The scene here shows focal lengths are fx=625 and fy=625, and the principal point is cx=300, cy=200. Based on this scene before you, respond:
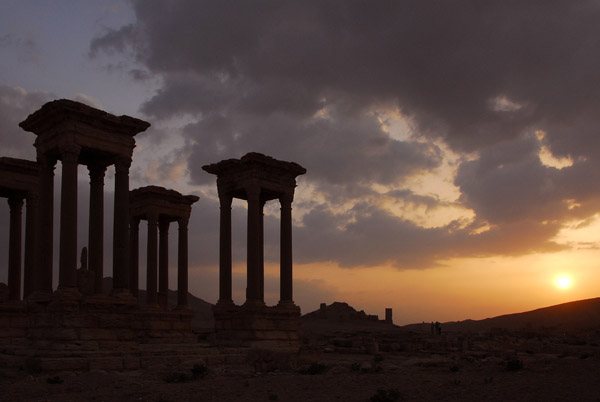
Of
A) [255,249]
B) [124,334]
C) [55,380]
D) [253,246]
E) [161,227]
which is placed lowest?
[55,380]

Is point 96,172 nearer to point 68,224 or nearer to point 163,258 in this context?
point 68,224

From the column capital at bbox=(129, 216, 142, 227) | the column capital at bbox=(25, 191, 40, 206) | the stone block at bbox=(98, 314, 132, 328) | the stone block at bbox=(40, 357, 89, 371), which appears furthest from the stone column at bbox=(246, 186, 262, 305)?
the stone block at bbox=(40, 357, 89, 371)

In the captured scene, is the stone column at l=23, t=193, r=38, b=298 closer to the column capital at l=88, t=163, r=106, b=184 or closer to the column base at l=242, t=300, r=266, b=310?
the column capital at l=88, t=163, r=106, b=184

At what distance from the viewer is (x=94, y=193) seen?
965 inches

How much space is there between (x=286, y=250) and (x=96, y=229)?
10.7 meters

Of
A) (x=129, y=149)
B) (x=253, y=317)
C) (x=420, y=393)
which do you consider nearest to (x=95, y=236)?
(x=129, y=149)

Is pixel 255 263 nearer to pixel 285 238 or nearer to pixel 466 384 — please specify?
pixel 285 238

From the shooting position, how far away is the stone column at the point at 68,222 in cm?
2172

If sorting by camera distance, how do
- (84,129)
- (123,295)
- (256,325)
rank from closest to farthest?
(84,129) < (123,295) < (256,325)

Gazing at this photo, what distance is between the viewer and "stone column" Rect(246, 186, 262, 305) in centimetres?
3019

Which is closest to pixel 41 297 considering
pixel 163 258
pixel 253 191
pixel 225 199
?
pixel 253 191

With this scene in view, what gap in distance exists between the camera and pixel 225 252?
31453 millimetres

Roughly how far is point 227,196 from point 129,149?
28.0ft

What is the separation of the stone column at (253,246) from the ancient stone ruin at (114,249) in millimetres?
49
